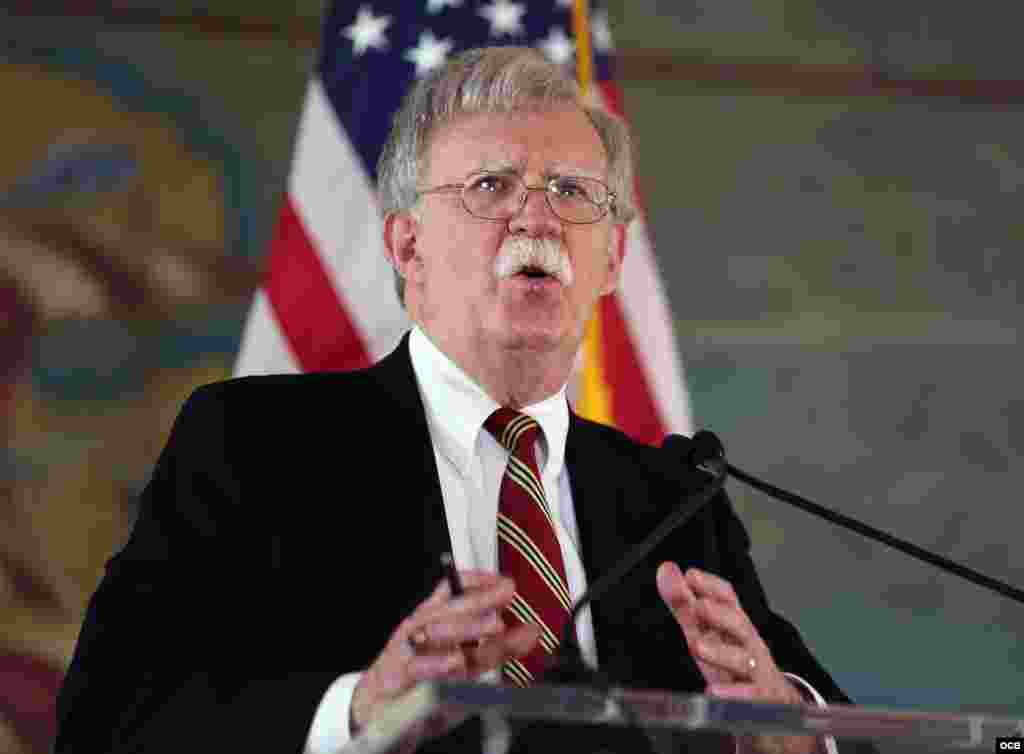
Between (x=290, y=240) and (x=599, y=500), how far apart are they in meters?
1.94

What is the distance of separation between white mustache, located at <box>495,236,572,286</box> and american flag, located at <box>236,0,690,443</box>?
1429 millimetres

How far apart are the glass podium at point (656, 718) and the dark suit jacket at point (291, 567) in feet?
2.04

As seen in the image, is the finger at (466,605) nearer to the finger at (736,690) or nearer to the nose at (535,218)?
the finger at (736,690)

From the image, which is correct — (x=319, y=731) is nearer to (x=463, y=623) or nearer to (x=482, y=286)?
(x=463, y=623)

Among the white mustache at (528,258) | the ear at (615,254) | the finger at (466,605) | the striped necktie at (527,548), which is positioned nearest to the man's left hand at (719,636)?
the striped necktie at (527,548)

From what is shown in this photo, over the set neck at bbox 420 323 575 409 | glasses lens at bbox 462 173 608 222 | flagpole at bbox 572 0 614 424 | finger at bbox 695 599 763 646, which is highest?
flagpole at bbox 572 0 614 424

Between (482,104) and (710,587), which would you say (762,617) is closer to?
(710,587)

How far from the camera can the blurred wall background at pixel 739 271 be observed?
5.52 metres

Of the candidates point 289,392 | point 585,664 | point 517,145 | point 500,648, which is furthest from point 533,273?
point 585,664

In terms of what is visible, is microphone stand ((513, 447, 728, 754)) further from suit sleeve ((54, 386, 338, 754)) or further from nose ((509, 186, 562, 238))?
nose ((509, 186, 562, 238))

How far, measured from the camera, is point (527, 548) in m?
2.95

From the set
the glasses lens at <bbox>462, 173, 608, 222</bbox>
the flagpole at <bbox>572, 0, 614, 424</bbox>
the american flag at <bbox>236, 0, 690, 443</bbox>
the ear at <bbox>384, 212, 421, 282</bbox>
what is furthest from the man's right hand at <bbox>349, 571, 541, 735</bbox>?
the flagpole at <bbox>572, 0, 614, 424</bbox>

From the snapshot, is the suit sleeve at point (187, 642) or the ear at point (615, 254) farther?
the ear at point (615, 254)

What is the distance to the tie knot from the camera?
3135 millimetres
